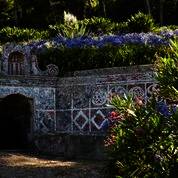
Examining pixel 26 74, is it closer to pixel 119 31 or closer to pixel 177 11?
pixel 119 31

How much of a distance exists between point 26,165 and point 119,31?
35.0 ft

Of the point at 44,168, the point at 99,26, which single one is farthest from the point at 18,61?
the point at 99,26

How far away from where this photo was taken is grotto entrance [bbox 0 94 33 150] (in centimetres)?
1433

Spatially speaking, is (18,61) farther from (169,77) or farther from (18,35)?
(18,35)

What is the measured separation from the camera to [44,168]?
11.1 m

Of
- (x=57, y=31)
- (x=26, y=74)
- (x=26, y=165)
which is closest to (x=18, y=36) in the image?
(x=57, y=31)

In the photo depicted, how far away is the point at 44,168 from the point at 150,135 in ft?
16.3

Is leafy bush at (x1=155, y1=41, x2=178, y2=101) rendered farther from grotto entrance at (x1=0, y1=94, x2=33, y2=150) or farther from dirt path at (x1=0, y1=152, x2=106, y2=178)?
grotto entrance at (x1=0, y1=94, x2=33, y2=150)

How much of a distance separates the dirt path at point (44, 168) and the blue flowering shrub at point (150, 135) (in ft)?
10.7

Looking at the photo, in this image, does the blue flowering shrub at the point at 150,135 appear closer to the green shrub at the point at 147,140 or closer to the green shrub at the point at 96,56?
the green shrub at the point at 147,140

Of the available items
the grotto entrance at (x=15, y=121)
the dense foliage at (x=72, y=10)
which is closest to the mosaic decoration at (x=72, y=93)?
the grotto entrance at (x=15, y=121)

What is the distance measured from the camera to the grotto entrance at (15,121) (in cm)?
1433

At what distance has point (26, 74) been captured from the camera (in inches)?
575

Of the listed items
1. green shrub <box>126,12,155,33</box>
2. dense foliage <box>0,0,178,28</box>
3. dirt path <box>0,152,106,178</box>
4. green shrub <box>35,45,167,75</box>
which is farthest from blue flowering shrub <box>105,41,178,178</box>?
dense foliage <box>0,0,178,28</box>
